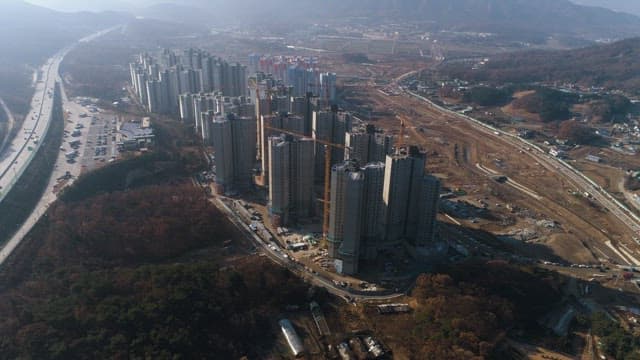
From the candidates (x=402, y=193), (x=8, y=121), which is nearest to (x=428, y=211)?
(x=402, y=193)

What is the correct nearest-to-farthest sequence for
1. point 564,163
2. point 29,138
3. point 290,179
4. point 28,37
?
1. point 290,179
2. point 564,163
3. point 29,138
4. point 28,37

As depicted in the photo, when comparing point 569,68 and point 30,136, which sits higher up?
point 569,68

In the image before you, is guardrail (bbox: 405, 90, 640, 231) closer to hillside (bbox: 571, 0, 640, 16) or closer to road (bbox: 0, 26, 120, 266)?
road (bbox: 0, 26, 120, 266)

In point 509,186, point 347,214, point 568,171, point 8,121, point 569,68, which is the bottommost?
point 509,186

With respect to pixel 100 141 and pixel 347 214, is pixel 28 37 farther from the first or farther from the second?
pixel 347 214

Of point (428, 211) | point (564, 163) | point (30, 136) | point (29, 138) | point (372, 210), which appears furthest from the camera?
point (30, 136)

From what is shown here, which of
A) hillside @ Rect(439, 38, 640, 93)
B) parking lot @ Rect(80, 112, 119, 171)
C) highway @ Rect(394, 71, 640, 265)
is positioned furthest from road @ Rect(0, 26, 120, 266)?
hillside @ Rect(439, 38, 640, 93)

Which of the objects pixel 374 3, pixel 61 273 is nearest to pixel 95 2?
pixel 374 3

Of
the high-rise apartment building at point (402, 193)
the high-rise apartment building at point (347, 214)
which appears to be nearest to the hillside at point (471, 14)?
the high-rise apartment building at point (402, 193)

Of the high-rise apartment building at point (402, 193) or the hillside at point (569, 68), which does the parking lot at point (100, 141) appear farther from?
the hillside at point (569, 68)
